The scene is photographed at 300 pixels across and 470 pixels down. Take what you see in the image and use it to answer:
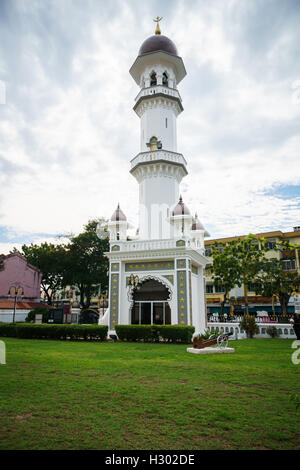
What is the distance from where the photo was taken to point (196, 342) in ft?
40.0

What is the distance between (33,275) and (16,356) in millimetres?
24968

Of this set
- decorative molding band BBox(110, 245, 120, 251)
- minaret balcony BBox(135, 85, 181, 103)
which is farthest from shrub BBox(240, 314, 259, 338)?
minaret balcony BBox(135, 85, 181, 103)

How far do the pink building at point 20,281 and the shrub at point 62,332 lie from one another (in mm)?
13187

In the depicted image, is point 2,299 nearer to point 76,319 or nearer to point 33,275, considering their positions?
point 33,275

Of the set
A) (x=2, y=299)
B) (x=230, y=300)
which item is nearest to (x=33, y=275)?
(x=2, y=299)

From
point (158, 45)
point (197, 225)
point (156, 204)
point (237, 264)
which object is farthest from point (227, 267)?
point (158, 45)

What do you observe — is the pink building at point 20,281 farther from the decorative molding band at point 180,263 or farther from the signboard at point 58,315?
the decorative molding band at point 180,263

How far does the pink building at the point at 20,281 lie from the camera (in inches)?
1226

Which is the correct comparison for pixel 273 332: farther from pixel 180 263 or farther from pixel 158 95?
pixel 158 95

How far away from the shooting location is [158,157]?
23.4 metres

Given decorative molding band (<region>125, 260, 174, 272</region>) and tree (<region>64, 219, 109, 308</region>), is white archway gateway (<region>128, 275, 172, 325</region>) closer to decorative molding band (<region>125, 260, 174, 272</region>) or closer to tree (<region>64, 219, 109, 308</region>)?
decorative molding band (<region>125, 260, 174, 272</region>)

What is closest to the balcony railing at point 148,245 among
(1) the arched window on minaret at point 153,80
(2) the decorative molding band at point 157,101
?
(2) the decorative molding band at point 157,101

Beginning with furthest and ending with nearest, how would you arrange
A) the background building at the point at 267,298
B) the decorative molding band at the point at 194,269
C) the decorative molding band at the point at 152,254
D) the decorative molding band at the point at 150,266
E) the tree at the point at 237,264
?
the background building at the point at 267,298 < the tree at the point at 237,264 < the decorative molding band at the point at 194,269 < the decorative molding band at the point at 150,266 < the decorative molding band at the point at 152,254
